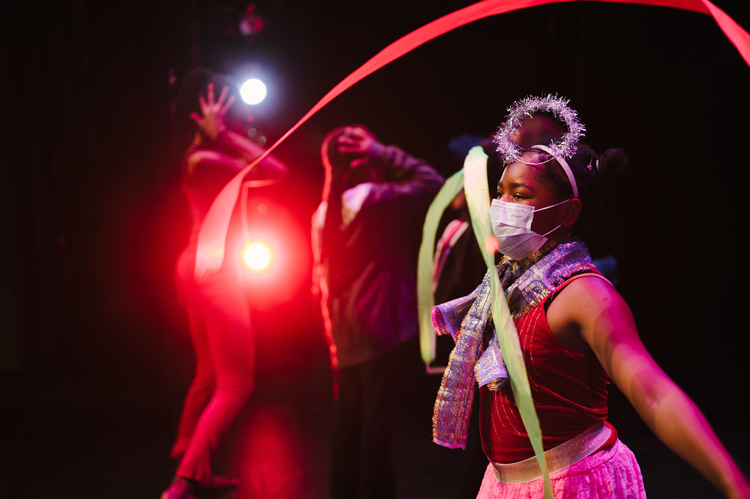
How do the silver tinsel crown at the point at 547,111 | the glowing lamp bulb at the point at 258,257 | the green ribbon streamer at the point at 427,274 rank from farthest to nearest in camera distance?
the glowing lamp bulb at the point at 258,257 → the green ribbon streamer at the point at 427,274 → the silver tinsel crown at the point at 547,111

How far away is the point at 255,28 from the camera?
4.77 m

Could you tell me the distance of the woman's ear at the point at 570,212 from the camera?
1415mm

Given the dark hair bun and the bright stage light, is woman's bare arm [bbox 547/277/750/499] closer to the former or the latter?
the dark hair bun

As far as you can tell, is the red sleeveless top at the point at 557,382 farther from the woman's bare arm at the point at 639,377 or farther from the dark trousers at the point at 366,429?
the dark trousers at the point at 366,429

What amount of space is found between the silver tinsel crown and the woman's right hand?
2.62 m

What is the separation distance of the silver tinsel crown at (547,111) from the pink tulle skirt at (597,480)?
2.39 ft

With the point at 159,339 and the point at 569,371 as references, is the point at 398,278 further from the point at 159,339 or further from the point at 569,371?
the point at 159,339

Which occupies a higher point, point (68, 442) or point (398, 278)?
point (398, 278)

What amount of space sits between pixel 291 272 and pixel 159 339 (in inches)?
57.4

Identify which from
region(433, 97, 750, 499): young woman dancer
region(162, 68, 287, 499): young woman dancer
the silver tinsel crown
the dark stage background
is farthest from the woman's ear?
region(162, 68, 287, 499): young woman dancer

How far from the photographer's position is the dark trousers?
8.88ft

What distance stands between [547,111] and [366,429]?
1789mm

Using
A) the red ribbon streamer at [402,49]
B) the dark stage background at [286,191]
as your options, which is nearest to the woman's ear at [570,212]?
the red ribbon streamer at [402,49]

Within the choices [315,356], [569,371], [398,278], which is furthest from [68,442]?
[569,371]
